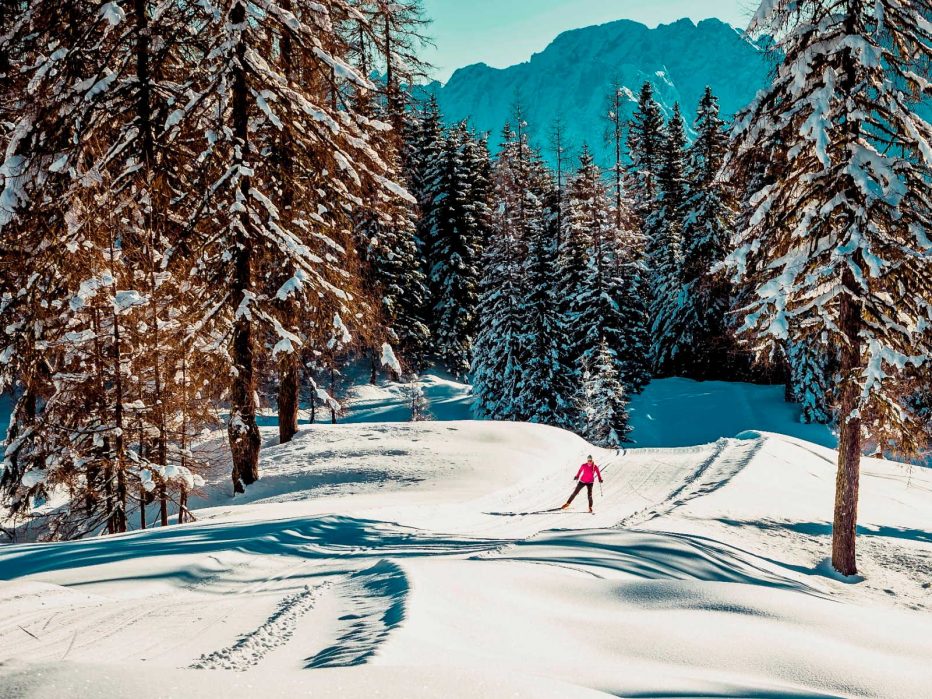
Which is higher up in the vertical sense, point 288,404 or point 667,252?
point 667,252

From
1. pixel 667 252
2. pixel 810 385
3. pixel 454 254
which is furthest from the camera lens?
pixel 454 254

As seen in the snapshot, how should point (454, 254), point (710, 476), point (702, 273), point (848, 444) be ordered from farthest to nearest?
point (454, 254)
point (702, 273)
point (710, 476)
point (848, 444)

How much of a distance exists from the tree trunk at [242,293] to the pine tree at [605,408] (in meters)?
21.8

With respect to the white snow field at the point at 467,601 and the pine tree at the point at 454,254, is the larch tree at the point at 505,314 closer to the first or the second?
the pine tree at the point at 454,254

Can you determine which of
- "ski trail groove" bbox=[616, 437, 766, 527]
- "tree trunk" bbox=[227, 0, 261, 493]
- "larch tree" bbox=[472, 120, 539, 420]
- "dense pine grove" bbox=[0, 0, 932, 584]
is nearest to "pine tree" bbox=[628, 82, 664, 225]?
"larch tree" bbox=[472, 120, 539, 420]

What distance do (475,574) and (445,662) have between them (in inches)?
121

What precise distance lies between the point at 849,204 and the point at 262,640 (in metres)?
10.6

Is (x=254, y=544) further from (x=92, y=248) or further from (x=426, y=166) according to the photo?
(x=426, y=166)

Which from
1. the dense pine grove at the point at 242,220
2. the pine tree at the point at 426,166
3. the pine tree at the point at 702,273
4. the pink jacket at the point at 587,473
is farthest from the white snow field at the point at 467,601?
the pine tree at the point at 426,166

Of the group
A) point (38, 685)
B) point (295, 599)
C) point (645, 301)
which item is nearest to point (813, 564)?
point (295, 599)

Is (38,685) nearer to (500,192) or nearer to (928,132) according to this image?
(928,132)

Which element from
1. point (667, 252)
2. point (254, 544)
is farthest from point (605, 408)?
point (254, 544)

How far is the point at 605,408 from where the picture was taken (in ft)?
108

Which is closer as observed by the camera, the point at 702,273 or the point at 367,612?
the point at 367,612
